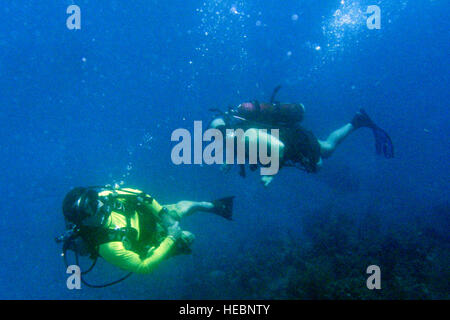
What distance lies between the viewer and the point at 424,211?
15.0 m

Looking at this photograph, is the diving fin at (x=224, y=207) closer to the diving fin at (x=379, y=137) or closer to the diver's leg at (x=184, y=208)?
the diver's leg at (x=184, y=208)

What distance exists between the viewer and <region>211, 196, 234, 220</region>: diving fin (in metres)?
5.98

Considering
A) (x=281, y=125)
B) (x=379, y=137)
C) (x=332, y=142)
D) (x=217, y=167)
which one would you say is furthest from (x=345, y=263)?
(x=217, y=167)

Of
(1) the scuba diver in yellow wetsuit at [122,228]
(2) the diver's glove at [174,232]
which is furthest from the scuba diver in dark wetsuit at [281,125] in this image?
(1) the scuba diver in yellow wetsuit at [122,228]

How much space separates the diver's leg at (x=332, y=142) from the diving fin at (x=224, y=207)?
106 inches

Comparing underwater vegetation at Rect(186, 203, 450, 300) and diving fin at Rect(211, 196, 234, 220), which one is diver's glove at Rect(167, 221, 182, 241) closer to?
diving fin at Rect(211, 196, 234, 220)

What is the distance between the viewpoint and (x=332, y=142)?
287 inches

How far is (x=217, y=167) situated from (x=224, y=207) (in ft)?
75.1

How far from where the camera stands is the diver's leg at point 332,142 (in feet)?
23.1

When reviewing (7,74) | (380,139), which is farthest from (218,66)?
(380,139)

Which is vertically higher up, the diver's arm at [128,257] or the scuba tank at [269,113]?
the scuba tank at [269,113]

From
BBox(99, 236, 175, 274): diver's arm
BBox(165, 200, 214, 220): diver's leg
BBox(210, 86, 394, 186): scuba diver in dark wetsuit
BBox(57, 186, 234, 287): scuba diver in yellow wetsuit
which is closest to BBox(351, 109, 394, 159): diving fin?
BBox(210, 86, 394, 186): scuba diver in dark wetsuit

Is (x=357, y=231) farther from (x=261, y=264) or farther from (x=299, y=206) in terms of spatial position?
(x=299, y=206)

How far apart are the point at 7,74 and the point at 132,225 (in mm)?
44304
